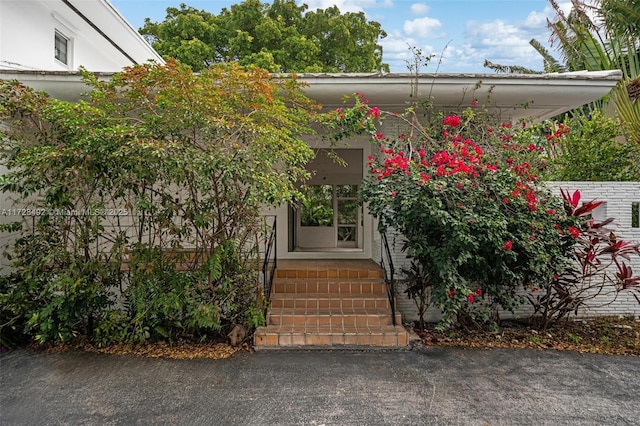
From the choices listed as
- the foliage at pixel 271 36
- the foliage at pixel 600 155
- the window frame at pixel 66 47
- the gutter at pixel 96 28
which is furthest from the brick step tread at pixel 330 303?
the foliage at pixel 271 36

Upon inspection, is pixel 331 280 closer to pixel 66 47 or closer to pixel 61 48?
pixel 61 48

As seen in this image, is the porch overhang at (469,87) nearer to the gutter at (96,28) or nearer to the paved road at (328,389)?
the paved road at (328,389)

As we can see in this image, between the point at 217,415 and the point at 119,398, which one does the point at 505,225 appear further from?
the point at 119,398

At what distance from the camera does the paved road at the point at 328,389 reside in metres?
3.54

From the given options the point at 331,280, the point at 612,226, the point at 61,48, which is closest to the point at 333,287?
the point at 331,280

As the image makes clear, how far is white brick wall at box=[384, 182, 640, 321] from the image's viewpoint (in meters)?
6.22

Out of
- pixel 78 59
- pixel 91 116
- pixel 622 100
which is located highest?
pixel 78 59

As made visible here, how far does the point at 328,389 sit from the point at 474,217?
262 cm

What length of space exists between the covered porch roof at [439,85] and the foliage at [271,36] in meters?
10.1

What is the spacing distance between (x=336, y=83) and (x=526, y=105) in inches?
128

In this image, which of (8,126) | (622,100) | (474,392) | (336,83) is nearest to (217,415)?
(474,392)

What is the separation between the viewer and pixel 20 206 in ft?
20.6

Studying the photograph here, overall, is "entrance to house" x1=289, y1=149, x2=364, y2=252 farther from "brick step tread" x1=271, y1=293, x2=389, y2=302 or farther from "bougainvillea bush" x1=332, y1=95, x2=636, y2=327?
"bougainvillea bush" x1=332, y1=95, x2=636, y2=327

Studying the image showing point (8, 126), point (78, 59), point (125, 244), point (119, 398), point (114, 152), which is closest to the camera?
point (119, 398)
